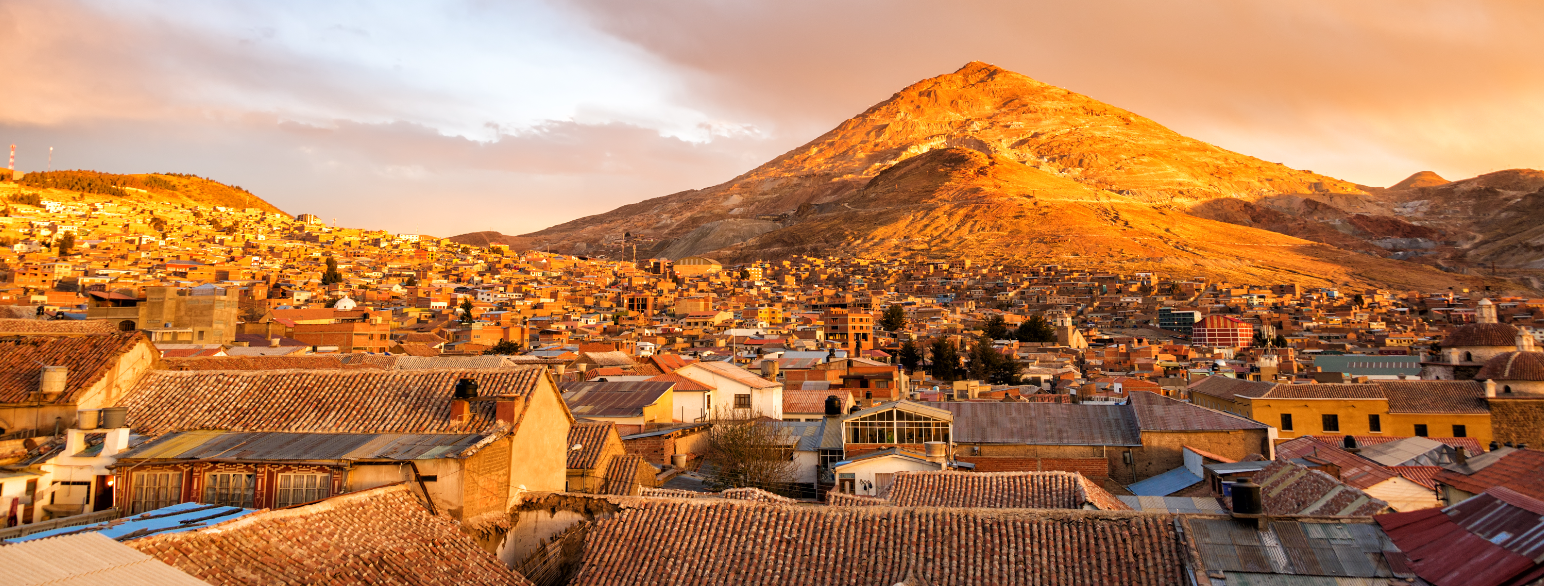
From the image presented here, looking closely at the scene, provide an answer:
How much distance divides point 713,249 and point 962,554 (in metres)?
158

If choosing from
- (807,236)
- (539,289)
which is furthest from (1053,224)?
(539,289)

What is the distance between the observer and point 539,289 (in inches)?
3526

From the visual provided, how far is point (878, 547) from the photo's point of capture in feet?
28.1

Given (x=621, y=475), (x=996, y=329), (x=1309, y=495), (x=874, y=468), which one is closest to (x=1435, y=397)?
(x=1309, y=495)

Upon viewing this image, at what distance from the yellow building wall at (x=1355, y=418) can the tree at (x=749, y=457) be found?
1630 centimetres

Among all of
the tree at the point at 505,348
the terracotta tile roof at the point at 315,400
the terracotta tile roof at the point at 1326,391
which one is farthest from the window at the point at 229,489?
the tree at the point at 505,348

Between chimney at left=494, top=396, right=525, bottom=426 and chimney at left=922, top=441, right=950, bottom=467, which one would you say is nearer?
chimney at left=494, top=396, right=525, bottom=426

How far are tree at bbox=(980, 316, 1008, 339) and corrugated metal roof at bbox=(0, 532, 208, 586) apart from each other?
6411 cm

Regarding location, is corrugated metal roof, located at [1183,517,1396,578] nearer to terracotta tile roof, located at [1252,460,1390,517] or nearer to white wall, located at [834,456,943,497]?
terracotta tile roof, located at [1252,460,1390,517]

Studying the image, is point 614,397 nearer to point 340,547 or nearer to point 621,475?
point 621,475

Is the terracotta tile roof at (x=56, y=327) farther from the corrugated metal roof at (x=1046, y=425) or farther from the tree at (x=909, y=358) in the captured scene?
the tree at (x=909, y=358)

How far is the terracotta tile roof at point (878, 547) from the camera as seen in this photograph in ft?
26.5

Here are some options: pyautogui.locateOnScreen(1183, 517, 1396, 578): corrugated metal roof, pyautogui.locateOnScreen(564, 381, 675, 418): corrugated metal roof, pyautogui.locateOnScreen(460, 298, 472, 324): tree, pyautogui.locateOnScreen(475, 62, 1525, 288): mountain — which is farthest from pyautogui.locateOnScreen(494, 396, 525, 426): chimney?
pyautogui.locateOnScreen(475, 62, 1525, 288): mountain

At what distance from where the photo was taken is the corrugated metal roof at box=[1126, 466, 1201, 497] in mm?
16297
